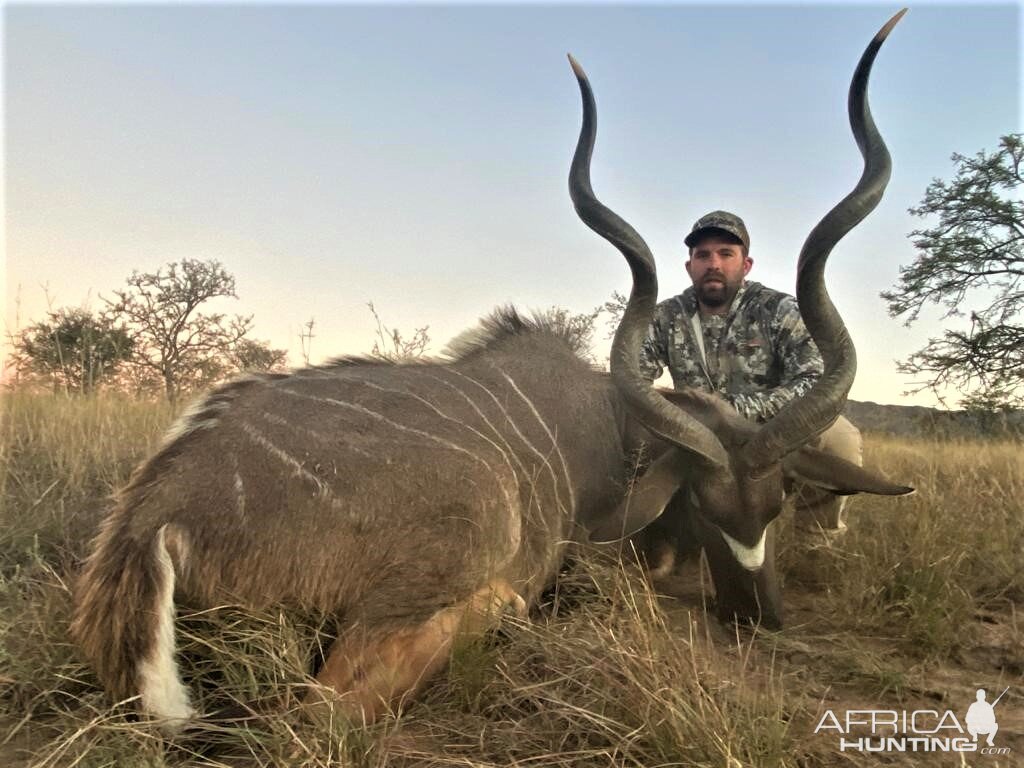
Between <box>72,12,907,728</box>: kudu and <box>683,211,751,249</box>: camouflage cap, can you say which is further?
<box>683,211,751,249</box>: camouflage cap

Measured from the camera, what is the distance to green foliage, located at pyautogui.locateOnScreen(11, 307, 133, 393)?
4.84 meters

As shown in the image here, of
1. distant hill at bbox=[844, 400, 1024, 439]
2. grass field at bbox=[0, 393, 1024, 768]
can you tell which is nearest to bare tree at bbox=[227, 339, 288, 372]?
grass field at bbox=[0, 393, 1024, 768]

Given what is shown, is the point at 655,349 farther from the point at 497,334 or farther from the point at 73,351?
the point at 73,351

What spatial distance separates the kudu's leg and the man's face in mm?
2161

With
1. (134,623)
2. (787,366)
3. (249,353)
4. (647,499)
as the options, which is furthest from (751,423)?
(249,353)

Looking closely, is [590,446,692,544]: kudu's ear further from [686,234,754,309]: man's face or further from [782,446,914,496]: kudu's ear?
[686,234,754,309]: man's face

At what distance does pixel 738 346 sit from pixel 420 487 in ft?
6.48

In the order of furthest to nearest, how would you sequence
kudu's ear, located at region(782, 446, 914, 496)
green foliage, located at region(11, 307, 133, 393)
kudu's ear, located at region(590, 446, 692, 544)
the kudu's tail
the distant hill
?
1. the distant hill
2. green foliage, located at region(11, 307, 133, 393)
3. kudu's ear, located at region(782, 446, 914, 496)
4. kudu's ear, located at region(590, 446, 692, 544)
5. the kudu's tail

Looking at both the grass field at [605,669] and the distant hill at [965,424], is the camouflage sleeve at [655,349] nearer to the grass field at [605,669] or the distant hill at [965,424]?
the grass field at [605,669]

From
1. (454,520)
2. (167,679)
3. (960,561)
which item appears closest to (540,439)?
(454,520)

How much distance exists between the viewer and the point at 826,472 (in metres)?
2.65
